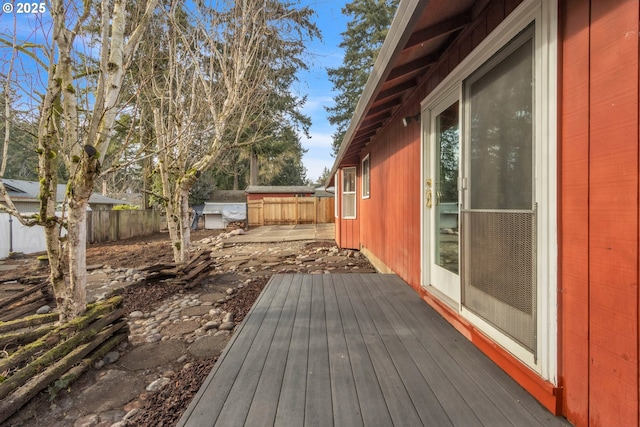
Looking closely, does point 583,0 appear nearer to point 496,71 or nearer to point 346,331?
point 496,71

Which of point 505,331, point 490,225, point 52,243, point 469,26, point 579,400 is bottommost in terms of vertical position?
point 579,400

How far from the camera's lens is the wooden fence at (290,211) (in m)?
18.0

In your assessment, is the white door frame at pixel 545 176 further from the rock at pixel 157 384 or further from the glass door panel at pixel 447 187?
the rock at pixel 157 384

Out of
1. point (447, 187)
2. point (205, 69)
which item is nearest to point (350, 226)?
point (205, 69)

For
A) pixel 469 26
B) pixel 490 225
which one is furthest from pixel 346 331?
pixel 469 26

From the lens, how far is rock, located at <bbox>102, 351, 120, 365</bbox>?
2782 mm

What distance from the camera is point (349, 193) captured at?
337 inches

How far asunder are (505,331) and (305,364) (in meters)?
1.16

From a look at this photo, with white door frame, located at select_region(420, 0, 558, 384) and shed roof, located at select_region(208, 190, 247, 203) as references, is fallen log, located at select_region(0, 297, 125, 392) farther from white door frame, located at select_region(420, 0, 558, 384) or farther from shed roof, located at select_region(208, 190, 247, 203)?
shed roof, located at select_region(208, 190, 247, 203)

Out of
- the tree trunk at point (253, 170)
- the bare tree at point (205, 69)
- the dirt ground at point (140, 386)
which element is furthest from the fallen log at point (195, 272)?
the tree trunk at point (253, 170)

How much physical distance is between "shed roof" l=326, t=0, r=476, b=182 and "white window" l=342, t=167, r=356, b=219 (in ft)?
15.2

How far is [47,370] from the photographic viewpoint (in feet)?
7.34

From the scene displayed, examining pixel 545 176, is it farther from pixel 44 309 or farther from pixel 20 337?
pixel 44 309

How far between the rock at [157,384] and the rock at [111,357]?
64cm
